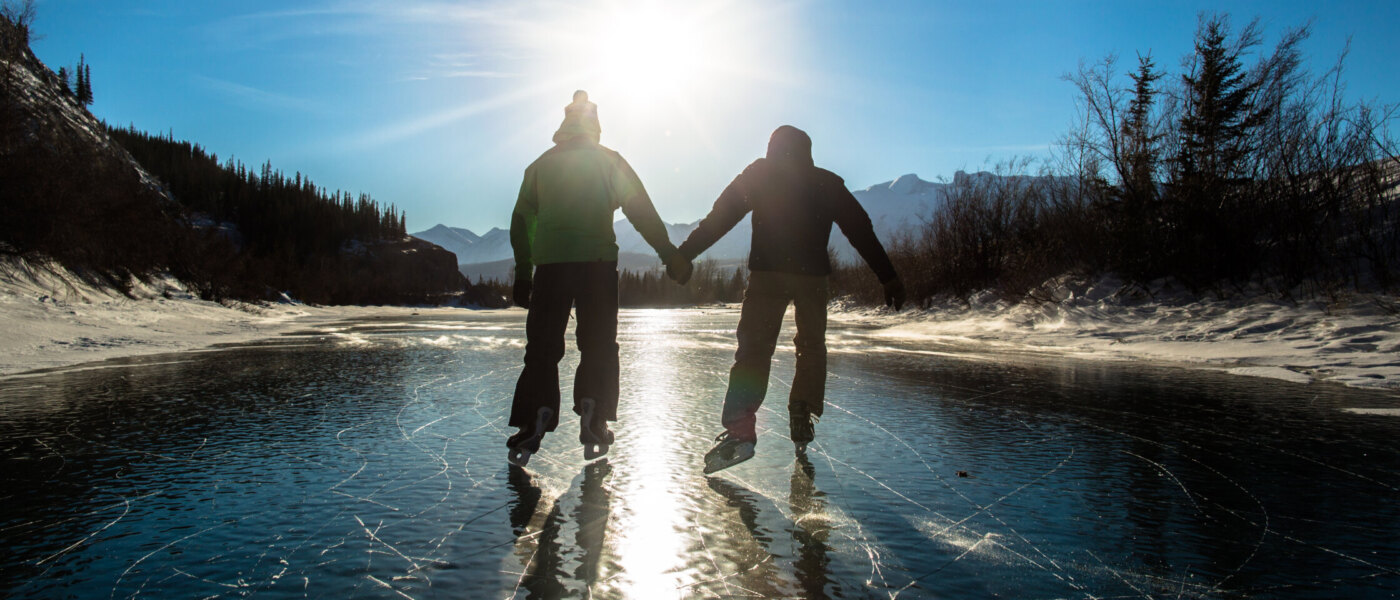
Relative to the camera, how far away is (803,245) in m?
3.88

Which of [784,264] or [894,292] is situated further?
[894,292]

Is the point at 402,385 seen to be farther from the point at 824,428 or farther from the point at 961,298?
the point at 961,298

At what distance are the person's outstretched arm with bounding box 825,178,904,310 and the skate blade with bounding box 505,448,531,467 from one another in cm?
203

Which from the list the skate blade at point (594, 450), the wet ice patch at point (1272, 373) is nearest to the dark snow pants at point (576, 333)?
the skate blade at point (594, 450)

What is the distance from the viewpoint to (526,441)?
344cm

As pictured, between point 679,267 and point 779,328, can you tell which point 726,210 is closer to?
point 679,267

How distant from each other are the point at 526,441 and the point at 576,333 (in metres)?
0.59

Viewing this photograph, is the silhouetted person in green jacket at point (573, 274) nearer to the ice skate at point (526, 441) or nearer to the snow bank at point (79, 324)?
the ice skate at point (526, 441)

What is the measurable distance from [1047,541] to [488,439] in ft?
9.33

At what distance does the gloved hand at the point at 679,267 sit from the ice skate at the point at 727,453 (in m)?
0.86

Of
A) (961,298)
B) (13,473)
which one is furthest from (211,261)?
(13,473)

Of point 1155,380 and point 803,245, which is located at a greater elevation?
point 803,245

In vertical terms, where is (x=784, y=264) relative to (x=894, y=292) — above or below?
above

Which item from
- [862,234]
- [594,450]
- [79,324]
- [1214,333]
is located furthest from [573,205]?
[79,324]
